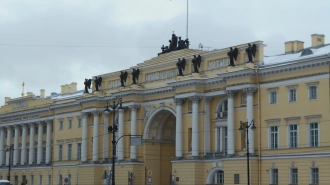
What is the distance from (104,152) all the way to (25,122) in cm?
1867

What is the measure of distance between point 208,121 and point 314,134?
35.7 ft

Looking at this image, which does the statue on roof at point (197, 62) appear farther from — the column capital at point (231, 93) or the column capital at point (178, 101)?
the column capital at point (231, 93)

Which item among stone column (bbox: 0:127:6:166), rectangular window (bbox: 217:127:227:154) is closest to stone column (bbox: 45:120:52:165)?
stone column (bbox: 0:127:6:166)

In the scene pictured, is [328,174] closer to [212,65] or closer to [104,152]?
[212,65]

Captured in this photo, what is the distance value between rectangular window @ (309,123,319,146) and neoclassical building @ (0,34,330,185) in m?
0.07

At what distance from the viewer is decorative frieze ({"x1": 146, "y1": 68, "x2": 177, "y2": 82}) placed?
6069 cm

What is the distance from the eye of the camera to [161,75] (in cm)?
6200

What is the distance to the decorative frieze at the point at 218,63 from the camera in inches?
2200

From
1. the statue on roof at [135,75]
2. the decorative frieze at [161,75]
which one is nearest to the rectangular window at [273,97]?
the decorative frieze at [161,75]

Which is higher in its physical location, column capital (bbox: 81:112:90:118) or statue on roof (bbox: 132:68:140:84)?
statue on roof (bbox: 132:68:140:84)

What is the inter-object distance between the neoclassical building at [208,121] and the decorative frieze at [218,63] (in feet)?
0.29

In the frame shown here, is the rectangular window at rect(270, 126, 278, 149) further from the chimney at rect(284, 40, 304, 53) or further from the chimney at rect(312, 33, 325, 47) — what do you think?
the chimney at rect(312, 33, 325, 47)

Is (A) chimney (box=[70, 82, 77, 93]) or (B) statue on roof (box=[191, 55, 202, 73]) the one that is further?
(A) chimney (box=[70, 82, 77, 93])

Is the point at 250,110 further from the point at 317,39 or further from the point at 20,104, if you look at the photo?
the point at 20,104
